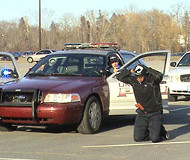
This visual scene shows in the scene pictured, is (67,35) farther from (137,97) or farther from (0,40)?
(137,97)

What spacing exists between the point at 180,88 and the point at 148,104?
658 cm

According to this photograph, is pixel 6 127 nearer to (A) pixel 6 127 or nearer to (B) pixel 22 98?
(A) pixel 6 127

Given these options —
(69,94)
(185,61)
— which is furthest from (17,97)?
(185,61)

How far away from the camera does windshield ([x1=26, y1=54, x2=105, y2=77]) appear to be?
9.23 m

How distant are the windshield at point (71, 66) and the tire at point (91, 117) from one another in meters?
0.76

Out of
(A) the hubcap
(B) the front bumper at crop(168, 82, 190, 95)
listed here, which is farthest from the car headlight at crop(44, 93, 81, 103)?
(B) the front bumper at crop(168, 82, 190, 95)

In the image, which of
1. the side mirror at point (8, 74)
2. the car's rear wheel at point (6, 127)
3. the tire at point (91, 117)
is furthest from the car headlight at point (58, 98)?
the side mirror at point (8, 74)

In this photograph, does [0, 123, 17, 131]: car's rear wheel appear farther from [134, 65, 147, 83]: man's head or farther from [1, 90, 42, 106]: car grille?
[134, 65, 147, 83]: man's head

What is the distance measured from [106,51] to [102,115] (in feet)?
5.44

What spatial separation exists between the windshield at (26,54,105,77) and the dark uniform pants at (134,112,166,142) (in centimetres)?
168

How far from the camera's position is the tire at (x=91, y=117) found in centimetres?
827

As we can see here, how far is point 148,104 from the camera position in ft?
25.2

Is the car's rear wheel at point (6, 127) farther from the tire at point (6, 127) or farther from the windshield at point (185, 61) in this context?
the windshield at point (185, 61)

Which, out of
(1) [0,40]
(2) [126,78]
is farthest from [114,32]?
(2) [126,78]
